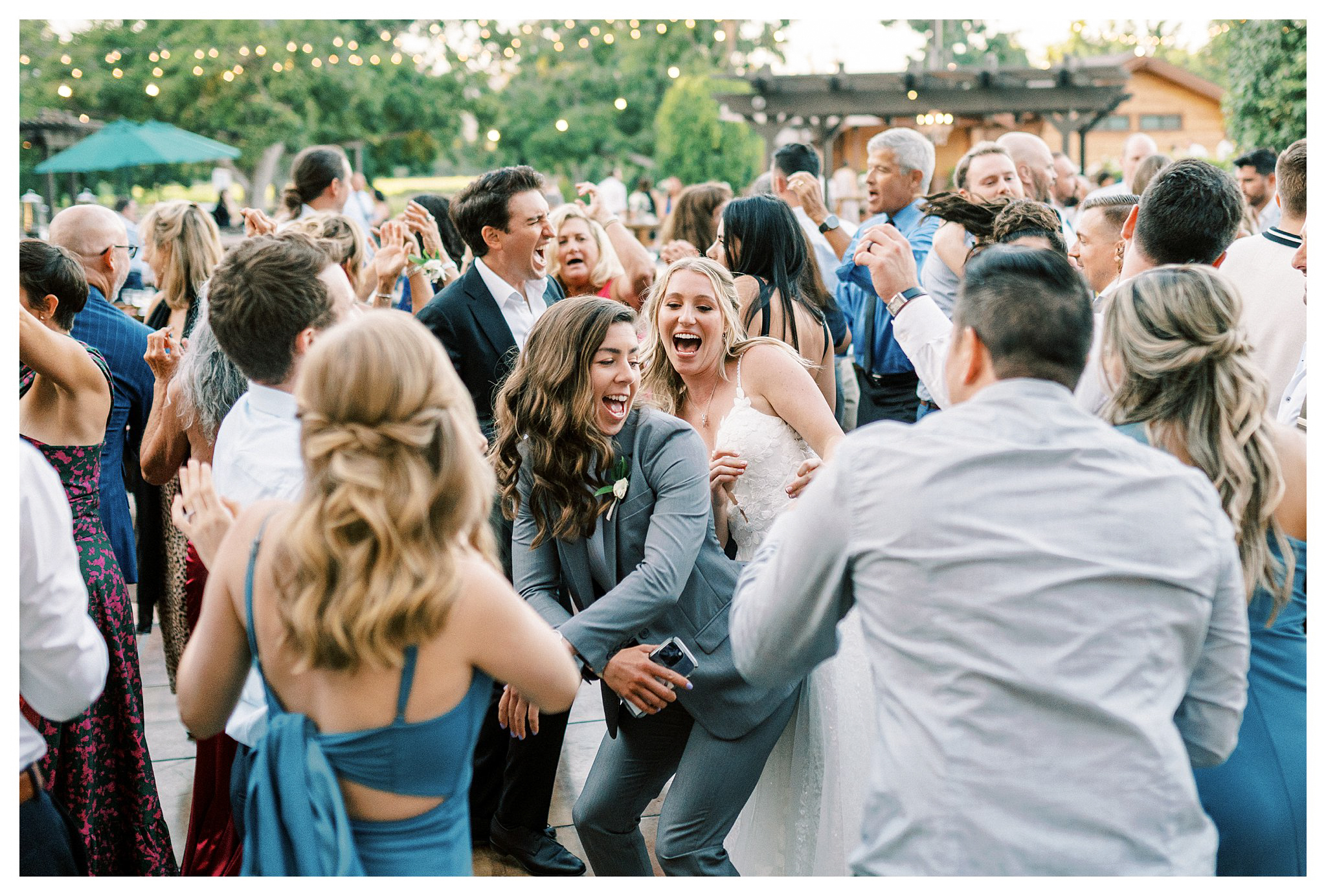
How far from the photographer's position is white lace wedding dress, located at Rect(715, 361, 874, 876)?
9.58 ft

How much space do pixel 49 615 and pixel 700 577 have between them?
147 cm

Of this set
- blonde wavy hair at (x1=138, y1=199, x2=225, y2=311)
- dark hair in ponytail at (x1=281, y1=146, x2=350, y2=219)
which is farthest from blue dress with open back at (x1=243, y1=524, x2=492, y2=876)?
dark hair in ponytail at (x1=281, y1=146, x2=350, y2=219)

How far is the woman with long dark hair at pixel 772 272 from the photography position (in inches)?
152

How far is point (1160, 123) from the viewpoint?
3506 cm

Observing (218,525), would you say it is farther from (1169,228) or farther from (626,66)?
(626,66)

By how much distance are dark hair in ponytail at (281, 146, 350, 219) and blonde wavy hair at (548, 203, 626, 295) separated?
124cm

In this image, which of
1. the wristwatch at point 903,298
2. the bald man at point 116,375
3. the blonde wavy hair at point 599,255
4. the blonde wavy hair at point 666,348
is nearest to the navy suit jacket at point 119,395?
the bald man at point 116,375

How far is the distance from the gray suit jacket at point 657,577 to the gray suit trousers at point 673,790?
0.20 ft

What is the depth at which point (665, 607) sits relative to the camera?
105 inches

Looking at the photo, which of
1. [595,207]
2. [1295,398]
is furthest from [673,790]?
[595,207]

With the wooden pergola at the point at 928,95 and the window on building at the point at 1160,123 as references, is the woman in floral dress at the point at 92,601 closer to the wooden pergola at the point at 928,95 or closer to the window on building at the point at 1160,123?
the wooden pergola at the point at 928,95

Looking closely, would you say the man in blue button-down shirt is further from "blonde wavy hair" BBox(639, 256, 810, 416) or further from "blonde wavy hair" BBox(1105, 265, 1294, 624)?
"blonde wavy hair" BBox(1105, 265, 1294, 624)

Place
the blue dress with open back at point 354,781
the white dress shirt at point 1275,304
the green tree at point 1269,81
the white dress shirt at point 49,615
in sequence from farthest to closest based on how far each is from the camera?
the green tree at point 1269,81, the white dress shirt at point 1275,304, the white dress shirt at point 49,615, the blue dress with open back at point 354,781

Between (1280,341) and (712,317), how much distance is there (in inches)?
75.9
